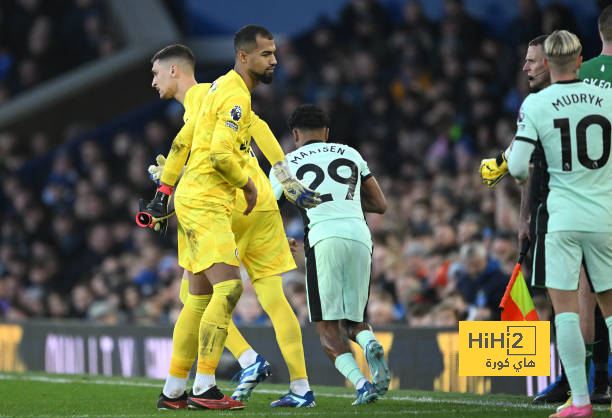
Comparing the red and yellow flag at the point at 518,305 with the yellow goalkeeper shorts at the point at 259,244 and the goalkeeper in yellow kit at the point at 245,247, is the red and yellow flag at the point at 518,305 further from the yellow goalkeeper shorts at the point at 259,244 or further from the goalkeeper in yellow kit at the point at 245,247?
the yellow goalkeeper shorts at the point at 259,244

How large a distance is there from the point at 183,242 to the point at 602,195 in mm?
2390

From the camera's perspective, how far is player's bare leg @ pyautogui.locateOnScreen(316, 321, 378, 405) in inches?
242

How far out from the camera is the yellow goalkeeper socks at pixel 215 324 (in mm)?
5812

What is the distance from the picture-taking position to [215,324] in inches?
229

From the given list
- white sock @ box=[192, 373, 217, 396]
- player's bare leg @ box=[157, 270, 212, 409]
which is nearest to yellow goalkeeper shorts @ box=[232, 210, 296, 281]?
player's bare leg @ box=[157, 270, 212, 409]

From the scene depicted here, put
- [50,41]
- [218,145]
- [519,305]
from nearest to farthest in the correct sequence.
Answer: [218,145] < [519,305] < [50,41]

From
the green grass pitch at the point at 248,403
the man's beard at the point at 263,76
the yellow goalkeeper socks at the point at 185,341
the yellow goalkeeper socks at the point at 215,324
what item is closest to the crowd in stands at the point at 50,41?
the green grass pitch at the point at 248,403

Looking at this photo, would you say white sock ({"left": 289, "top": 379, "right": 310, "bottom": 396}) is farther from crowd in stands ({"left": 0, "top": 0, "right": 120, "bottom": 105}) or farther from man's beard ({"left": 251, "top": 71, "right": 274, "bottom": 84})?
crowd in stands ({"left": 0, "top": 0, "right": 120, "bottom": 105})

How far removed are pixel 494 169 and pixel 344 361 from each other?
1.46 meters

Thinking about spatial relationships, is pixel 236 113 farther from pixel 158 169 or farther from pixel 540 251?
pixel 540 251

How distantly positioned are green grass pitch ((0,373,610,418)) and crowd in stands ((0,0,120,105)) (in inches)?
503

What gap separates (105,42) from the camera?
2053cm

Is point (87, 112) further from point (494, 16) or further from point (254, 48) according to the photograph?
point (254, 48)
